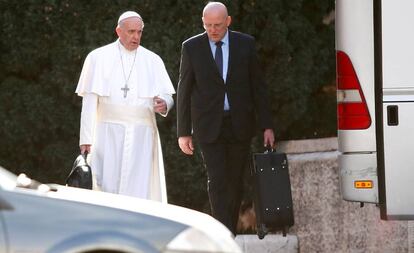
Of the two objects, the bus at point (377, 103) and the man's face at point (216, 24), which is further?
the man's face at point (216, 24)

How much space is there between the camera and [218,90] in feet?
33.4

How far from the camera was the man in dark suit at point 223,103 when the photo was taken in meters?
10.2

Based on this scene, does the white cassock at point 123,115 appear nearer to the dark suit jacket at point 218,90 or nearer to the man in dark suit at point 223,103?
the dark suit jacket at point 218,90

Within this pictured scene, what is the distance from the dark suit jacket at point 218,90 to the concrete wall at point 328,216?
1.09 metres

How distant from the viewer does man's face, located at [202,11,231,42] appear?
10094 millimetres

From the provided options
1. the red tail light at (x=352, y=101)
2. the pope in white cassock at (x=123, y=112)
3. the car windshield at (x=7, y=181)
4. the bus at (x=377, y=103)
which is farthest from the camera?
the pope in white cassock at (x=123, y=112)

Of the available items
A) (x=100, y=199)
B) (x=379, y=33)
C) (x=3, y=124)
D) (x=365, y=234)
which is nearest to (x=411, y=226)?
(x=365, y=234)

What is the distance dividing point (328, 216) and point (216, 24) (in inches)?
82.0

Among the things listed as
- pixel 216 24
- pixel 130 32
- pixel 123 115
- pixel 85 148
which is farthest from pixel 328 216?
pixel 130 32

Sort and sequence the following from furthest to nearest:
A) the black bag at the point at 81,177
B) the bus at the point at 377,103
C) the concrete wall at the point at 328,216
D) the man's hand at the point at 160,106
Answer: the concrete wall at the point at 328,216
the man's hand at the point at 160,106
the black bag at the point at 81,177
the bus at the point at 377,103

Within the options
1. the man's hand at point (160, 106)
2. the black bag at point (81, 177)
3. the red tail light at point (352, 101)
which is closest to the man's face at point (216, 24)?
the man's hand at point (160, 106)

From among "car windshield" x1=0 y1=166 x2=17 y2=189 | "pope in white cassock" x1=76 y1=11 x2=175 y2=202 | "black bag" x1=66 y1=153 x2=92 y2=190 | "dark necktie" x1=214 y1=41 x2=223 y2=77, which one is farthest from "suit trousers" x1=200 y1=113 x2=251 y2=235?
"car windshield" x1=0 y1=166 x2=17 y2=189

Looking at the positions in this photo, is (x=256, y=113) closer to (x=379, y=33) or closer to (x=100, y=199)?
(x=379, y=33)

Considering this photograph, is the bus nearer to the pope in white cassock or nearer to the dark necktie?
the dark necktie
